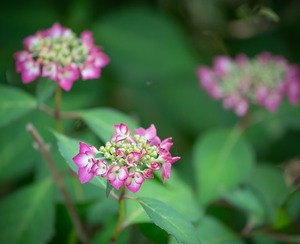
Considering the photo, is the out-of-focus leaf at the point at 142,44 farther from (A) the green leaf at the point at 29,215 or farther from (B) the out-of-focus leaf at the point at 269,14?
(A) the green leaf at the point at 29,215

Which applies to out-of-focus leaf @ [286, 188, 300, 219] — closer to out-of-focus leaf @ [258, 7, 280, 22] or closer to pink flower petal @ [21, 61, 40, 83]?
out-of-focus leaf @ [258, 7, 280, 22]

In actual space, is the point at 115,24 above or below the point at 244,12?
above

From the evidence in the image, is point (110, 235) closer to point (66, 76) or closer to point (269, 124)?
point (66, 76)

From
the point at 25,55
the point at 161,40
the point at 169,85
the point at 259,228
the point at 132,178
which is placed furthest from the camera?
the point at 169,85

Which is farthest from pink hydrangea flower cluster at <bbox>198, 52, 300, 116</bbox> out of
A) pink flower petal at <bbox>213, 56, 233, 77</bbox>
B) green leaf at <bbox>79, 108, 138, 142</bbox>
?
green leaf at <bbox>79, 108, 138, 142</bbox>

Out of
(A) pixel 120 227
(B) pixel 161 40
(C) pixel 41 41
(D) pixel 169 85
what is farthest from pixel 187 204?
(D) pixel 169 85

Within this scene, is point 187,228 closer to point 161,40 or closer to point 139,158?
point 139,158
